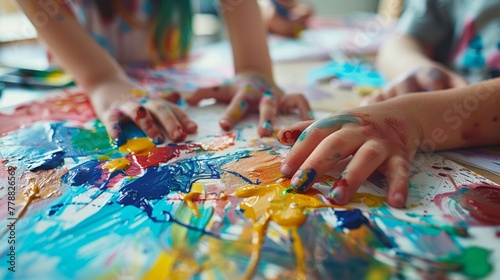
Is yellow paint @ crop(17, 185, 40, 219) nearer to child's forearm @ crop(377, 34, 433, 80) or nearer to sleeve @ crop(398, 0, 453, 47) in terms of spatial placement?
child's forearm @ crop(377, 34, 433, 80)

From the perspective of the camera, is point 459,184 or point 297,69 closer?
point 459,184

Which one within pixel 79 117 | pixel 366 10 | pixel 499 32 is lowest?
pixel 366 10

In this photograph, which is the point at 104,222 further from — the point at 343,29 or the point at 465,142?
the point at 343,29

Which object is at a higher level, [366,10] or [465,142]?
[465,142]

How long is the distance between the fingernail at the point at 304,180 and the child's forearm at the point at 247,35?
0.42m

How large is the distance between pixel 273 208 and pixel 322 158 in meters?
0.09

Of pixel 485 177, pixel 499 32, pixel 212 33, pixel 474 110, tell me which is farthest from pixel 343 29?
pixel 485 177

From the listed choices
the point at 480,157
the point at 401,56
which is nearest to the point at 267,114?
the point at 480,157

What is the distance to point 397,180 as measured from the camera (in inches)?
18.6

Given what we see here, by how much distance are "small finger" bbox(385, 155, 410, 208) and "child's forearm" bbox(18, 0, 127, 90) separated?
22.6 inches

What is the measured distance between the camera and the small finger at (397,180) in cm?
46

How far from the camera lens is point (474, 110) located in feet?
2.04

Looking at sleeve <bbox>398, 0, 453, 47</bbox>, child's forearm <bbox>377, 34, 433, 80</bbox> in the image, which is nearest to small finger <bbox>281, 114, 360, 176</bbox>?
child's forearm <bbox>377, 34, 433, 80</bbox>

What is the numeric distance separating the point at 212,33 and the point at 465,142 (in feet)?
5.02
